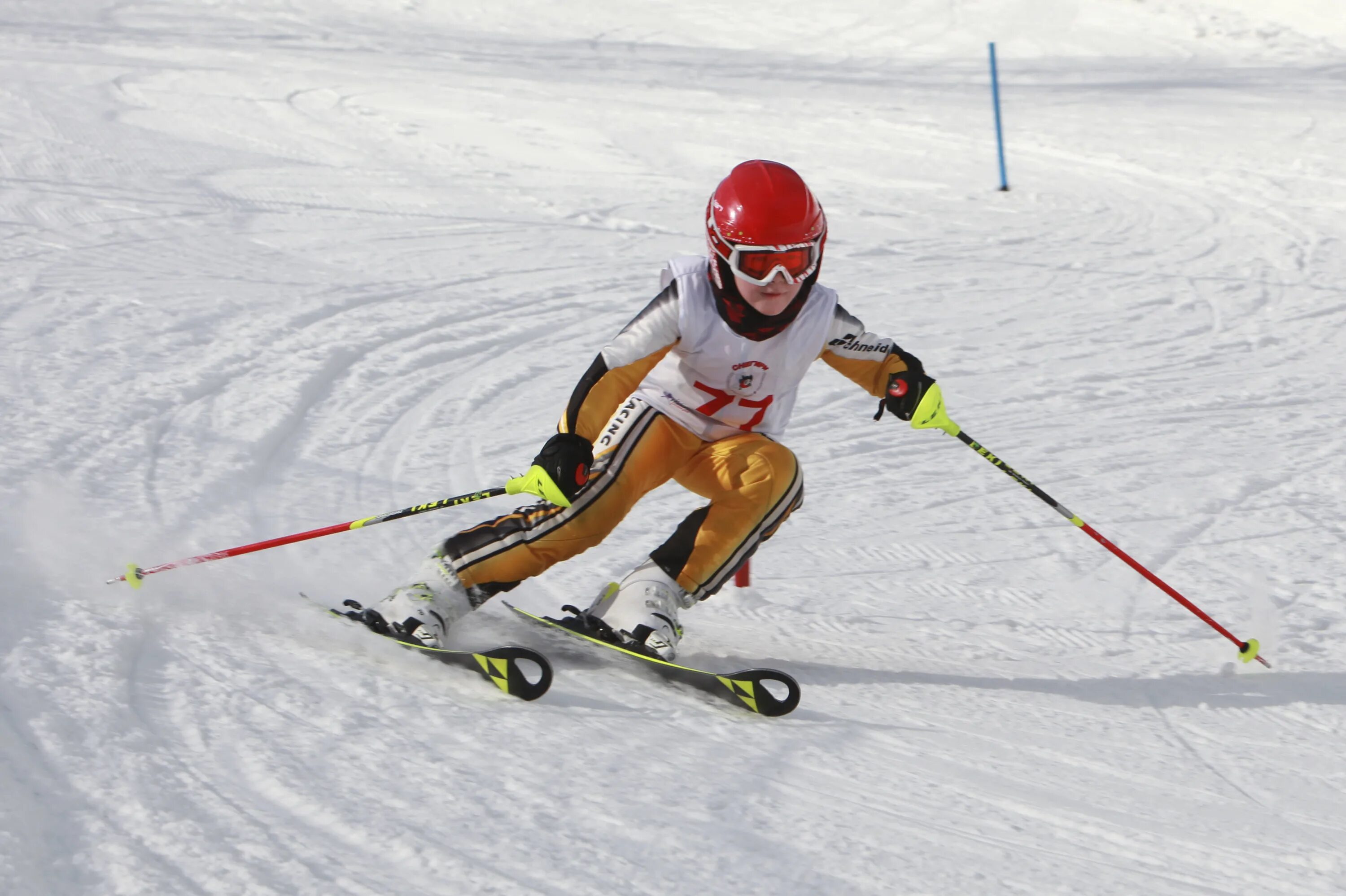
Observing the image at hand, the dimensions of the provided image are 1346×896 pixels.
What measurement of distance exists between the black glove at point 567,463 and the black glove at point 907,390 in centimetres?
101

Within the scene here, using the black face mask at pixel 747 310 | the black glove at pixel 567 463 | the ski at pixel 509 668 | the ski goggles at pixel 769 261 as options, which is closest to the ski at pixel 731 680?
the ski at pixel 509 668

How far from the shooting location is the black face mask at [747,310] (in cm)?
346

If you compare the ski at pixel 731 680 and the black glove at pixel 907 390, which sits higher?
the black glove at pixel 907 390

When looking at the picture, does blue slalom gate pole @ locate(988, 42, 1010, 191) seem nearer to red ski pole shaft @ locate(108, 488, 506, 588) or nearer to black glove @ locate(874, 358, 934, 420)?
black glove @ locate(874, 358, 934, 420)

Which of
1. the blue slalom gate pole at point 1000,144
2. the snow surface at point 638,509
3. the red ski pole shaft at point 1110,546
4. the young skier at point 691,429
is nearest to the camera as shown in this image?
the snow surface at point 638,509

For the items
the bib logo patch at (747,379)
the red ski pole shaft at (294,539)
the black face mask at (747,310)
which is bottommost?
the red ski pole shaft at (294,539)

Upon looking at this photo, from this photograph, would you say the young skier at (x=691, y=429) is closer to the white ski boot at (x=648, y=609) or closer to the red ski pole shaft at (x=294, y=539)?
the white ski boot at (x=648, y=609)

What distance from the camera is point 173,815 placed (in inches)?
89.5

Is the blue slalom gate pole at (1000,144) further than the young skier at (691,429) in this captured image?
Yes

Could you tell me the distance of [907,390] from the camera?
3795mm

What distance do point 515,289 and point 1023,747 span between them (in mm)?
5017

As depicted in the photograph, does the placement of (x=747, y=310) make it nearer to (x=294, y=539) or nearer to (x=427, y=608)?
→ (x=427, y=608)

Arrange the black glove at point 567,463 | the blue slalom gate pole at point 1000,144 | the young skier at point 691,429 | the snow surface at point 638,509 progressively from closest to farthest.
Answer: the snow surface at point 638,509 < the black glove at point 567,463 < the young skier at point 691,429 < the blue slalom gate pole at point 1000,144

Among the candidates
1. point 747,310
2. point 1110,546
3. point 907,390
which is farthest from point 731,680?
point 1110,546
